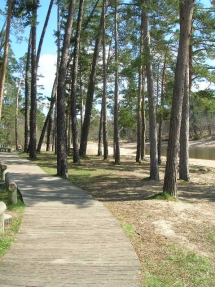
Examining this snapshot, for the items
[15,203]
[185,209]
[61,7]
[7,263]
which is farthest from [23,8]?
[7,263]

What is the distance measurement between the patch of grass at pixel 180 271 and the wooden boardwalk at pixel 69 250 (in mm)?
210

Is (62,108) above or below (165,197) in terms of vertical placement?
above

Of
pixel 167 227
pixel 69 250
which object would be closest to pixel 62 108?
pixel 167 227

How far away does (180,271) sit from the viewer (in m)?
4.09

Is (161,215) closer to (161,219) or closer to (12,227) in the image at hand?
(161,219)

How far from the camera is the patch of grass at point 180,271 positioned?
3.77 m

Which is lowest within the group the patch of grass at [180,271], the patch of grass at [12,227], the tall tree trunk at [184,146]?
the patch of grass at [180,271]

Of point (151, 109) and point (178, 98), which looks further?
point (151, 109)

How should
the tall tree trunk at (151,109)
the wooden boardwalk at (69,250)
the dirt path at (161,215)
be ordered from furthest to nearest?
the tall tree trunk at (151,109), the dirt path at (161,215), the wooden boardwalk at (69,250)

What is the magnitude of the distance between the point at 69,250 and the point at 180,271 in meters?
1.72

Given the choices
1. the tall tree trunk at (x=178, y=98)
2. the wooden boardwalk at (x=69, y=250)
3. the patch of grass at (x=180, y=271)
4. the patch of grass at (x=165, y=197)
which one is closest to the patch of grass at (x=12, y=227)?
the wooden boardwalk at (x=69, y=250)

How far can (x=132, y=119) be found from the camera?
21.0 meters

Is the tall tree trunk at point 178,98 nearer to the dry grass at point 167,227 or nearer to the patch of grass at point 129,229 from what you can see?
the dry grass at point 167,227

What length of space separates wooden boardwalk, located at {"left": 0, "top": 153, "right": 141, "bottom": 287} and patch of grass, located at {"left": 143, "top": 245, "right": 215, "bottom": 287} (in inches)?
8.3
